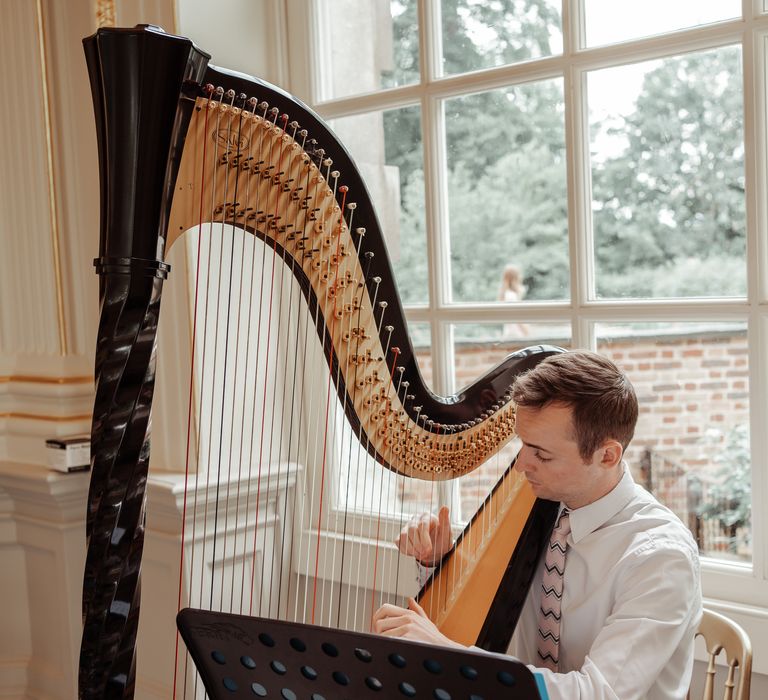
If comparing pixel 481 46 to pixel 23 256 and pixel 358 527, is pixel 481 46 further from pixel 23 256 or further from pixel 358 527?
pixel 23 256

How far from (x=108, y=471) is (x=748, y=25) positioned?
149 centimetres

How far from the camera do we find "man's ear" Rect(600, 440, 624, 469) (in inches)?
55.2

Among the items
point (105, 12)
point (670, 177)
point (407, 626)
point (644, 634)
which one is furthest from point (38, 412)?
point (644, 634)

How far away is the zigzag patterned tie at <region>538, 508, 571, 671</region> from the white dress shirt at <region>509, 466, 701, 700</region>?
14 millimetres

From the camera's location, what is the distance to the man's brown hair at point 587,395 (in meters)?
1.39

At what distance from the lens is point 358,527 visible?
2.45 metres

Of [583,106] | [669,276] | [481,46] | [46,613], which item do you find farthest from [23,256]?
[669,276]

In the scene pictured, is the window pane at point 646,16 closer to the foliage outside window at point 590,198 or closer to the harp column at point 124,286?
the foliage outside window at point 590,198

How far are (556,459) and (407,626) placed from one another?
0.36m

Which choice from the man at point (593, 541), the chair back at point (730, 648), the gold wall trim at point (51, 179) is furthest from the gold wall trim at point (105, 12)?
the chair back at point (730, 648)

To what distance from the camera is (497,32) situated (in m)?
2.14

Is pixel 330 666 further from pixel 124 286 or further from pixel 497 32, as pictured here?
pixel 497 32

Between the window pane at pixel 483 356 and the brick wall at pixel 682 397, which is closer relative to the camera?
the brick wall at pixel 682 397

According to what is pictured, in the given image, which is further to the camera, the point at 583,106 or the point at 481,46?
the point at 481,46
